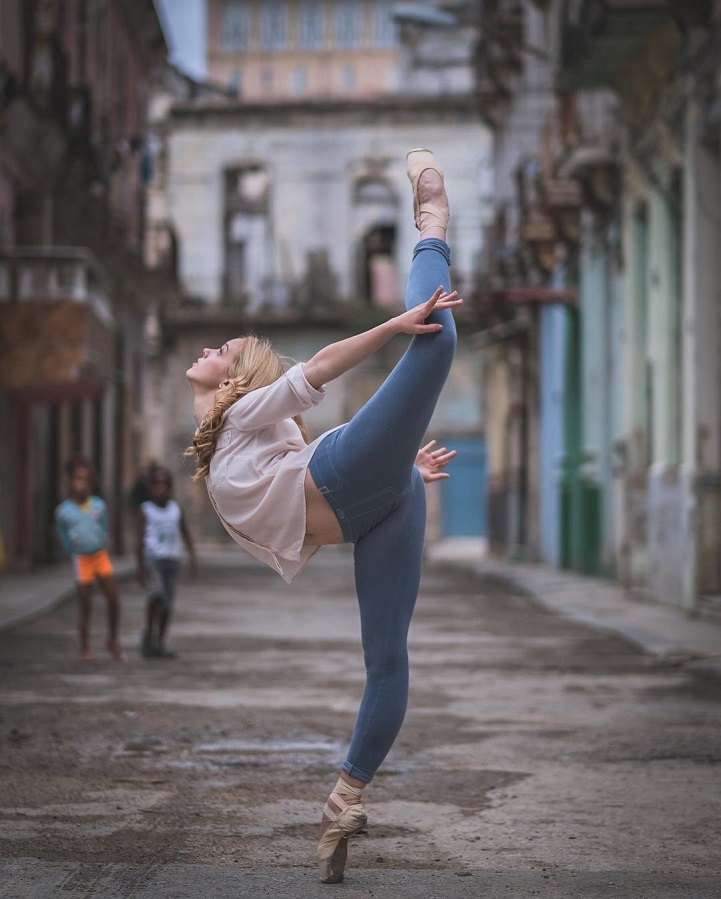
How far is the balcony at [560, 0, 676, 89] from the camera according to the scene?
1741 cm

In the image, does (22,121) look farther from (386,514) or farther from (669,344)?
(386,514)

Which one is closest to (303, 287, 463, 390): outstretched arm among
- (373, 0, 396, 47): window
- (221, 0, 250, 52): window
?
(373, 0, 396, 47): window

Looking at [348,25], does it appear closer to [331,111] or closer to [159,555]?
[331,111]

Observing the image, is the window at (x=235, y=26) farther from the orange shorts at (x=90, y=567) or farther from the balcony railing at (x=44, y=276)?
the orange shorts at (x=90, y=567)

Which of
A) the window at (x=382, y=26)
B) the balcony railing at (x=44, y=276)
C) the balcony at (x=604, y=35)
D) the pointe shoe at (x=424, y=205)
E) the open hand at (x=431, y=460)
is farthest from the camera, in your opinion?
the window at (x=382, y=26)

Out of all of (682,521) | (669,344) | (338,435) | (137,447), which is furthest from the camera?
(137,447)

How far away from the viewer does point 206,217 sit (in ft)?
157

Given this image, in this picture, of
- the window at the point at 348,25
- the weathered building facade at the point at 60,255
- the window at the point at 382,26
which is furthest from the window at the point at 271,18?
the weathered building facade at the point at 60,255

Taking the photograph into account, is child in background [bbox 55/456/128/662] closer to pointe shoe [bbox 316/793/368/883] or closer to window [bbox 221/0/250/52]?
pointe shoe [bbox 316/793/368/883]

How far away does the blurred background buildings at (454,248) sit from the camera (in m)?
17.8

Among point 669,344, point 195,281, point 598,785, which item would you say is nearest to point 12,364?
point 669,344

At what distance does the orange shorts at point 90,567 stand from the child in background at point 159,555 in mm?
377

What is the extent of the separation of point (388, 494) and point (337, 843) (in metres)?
1.02

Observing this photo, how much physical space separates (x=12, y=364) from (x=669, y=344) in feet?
30.9
